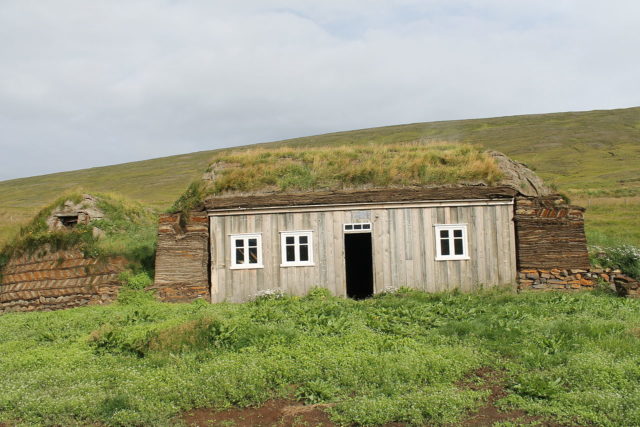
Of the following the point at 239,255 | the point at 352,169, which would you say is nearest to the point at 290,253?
the point at 239,255

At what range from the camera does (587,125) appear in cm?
9112

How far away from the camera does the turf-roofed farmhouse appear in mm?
15914

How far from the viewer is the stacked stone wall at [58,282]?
17.7 m

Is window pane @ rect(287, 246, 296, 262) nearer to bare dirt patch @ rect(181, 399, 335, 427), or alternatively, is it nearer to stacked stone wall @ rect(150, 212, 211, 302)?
stacked stone wall @ rect(150, 212, 211, 302)

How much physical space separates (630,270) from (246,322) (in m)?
11.6

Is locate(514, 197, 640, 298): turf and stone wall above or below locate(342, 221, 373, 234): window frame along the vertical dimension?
below

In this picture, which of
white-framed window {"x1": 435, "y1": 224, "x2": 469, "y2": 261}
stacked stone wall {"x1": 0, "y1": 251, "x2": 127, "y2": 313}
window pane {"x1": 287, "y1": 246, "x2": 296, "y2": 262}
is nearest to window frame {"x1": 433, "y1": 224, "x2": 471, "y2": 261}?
white-framed window {"x1": 435, "y1": 224, "x2": 469, "y2": 261}

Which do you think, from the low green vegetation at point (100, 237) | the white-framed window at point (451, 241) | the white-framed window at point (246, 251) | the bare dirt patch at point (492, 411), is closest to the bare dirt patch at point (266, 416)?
the bare dirt patch at point (492, 411)

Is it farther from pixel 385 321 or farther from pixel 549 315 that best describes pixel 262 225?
pixel 549 315

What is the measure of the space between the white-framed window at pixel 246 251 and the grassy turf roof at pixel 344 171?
174 cm

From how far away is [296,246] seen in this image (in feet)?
53.8

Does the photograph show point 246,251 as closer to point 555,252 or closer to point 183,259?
point 183,259

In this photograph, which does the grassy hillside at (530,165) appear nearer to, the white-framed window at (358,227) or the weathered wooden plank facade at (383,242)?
the weathered wooden plank facade at (383,242)

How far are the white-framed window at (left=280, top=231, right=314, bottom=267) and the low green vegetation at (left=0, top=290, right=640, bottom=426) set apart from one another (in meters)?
2.93
